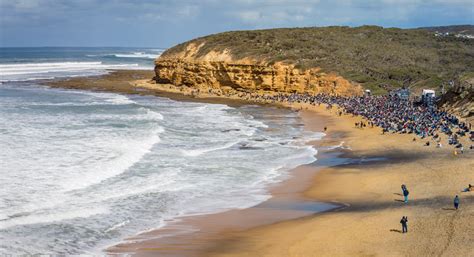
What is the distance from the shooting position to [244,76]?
75.6m

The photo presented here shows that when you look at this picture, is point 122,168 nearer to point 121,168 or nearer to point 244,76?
point 121,168

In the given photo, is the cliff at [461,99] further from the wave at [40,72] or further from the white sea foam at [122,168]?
the wave at [40,72]

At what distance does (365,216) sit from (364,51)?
67.8 m

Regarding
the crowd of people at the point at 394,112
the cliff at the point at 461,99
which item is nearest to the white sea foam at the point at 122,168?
the crowd of people at the point at 394,112

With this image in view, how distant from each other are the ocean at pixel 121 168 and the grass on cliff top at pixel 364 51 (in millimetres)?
24214

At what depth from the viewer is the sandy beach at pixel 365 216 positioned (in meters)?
17.3

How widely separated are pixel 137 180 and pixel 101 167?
291cm

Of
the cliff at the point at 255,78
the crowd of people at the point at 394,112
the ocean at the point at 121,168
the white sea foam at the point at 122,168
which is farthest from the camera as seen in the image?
the cliff at the point at 255,78

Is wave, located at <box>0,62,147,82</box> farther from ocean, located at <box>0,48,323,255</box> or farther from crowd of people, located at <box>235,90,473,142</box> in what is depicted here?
ocean, located at <box>0,48,323,255</box>

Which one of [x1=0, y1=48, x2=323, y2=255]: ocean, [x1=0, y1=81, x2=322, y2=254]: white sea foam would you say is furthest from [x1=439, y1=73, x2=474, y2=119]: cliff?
[x1=0, y1=81, x2=322, y2=254]: white sea foam

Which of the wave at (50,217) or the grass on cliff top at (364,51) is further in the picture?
the grass on cliff top at (364,51)

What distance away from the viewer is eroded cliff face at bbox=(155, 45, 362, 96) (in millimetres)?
71562

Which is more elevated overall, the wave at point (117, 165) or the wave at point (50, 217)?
the wave at point (117, 165)

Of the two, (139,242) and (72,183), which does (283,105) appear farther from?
(139,242)
